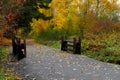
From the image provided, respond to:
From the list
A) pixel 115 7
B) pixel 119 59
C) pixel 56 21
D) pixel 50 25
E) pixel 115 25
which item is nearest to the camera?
pixel 119 59

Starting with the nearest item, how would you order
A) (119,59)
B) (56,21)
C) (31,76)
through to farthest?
(31,76) → (119,59) → (56,21)

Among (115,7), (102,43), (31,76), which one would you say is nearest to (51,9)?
(115,7)

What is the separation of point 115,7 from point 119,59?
26650mm

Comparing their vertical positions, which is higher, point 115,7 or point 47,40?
point 115,7

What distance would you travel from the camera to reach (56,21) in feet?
120

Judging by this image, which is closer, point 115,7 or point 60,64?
point 60,64

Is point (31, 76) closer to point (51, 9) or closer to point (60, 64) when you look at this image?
point (60, 64)

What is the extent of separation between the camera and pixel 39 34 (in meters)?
38.7

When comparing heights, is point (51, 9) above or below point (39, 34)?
above

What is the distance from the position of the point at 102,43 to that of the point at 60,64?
6488 millimetres

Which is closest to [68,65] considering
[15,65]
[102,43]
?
[15,65]

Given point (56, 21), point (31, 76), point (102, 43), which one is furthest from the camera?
point (56, 21)

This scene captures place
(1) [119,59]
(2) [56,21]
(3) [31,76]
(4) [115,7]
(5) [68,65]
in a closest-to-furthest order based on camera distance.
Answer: (3) [31,76], (5) [68,65], (1) [119,59], (2) [56,21], (4) [115,7]

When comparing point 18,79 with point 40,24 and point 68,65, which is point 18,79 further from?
point 40,24
